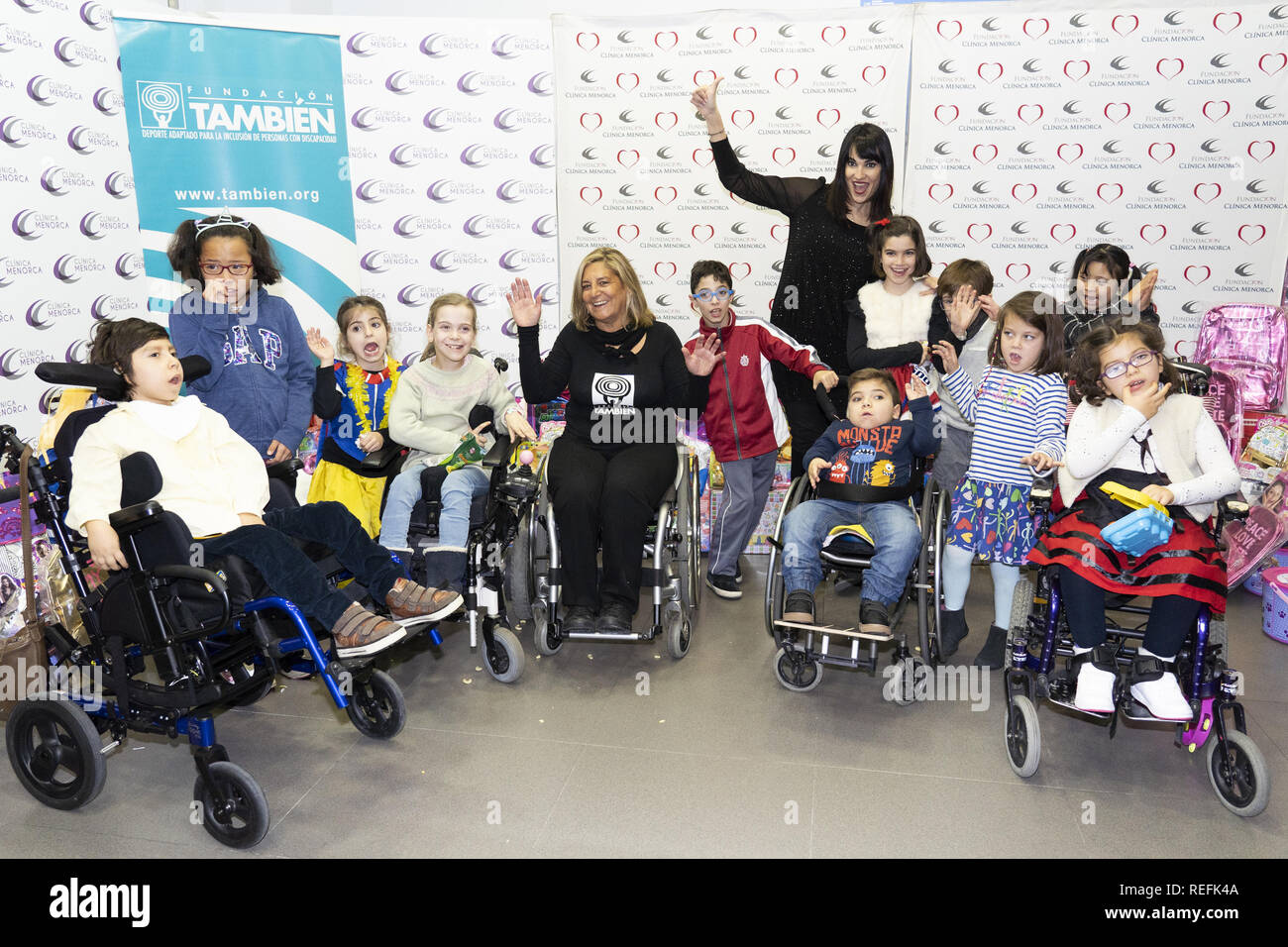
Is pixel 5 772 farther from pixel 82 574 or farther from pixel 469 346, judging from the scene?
pixel 469 346

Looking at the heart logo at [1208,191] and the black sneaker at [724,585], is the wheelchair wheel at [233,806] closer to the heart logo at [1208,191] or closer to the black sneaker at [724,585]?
the black sneaker at [724,585]

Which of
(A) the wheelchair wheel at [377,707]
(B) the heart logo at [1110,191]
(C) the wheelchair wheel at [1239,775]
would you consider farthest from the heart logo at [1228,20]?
(A) the wheelchair wheel at [377,707]

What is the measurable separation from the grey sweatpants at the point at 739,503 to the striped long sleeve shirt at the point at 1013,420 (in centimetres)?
108

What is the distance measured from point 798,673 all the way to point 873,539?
1.82 ft

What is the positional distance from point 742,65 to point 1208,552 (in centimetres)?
370

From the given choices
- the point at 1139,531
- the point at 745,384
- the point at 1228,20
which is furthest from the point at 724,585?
the point at 1228,20

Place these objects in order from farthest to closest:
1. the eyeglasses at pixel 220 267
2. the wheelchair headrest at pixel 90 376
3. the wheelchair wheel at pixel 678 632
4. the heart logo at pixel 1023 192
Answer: the heart logo at pixel 1023 192 < the eyeglasses at pixel 220 267 < the wheelchair wheel at pixel 678 632 < the wheelchair headrest at pixel 90 376

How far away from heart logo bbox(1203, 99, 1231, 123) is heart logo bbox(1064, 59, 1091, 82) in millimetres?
626

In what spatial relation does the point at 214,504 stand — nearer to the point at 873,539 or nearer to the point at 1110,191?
the point at 873,539

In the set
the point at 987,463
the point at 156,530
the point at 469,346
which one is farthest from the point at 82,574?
the point at 987,463

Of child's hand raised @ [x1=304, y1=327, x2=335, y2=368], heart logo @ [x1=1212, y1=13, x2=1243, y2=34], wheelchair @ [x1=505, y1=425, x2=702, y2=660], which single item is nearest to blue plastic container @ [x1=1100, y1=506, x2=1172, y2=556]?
wheelchair @ [x1=505, y1=425, x2=702, y2=660]

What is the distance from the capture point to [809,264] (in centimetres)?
414

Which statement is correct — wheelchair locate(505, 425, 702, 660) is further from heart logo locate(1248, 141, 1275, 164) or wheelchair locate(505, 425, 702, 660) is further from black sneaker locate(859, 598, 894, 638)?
heart logo locate(1248, 141, 1275, 164)

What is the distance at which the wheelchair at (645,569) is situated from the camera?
3.46 m
